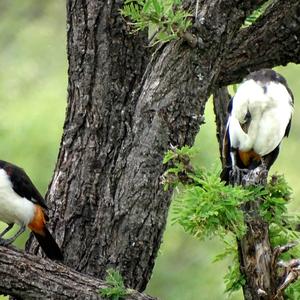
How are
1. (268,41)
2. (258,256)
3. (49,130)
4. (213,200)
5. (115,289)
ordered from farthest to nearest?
(49,130), (268,41), (115,289), (258,256), (213,200)

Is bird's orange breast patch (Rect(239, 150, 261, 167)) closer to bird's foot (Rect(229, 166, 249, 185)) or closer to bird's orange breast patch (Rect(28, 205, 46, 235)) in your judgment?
bird's foot (Rect(229, 166, 249, 185))

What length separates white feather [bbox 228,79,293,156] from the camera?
19.3 ft

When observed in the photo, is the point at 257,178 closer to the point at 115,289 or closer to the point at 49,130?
the point at 115,289

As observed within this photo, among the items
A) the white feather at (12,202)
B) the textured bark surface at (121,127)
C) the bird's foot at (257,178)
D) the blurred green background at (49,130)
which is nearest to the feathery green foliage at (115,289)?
the textured bark surface at (121,127)

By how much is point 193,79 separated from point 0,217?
5.14 ft

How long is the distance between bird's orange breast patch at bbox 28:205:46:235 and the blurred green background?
2.30 meters

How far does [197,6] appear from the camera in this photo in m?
5.12

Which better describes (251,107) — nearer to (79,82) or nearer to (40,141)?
(79,82)

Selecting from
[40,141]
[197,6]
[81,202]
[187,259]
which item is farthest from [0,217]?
[187,259]

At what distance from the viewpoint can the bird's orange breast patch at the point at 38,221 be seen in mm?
5504

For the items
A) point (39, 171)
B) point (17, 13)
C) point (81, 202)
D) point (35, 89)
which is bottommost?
point (81, 202)

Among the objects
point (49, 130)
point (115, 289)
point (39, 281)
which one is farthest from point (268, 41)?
point (49, 130)

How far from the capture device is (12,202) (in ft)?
19.5

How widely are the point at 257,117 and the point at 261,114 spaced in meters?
0.03
